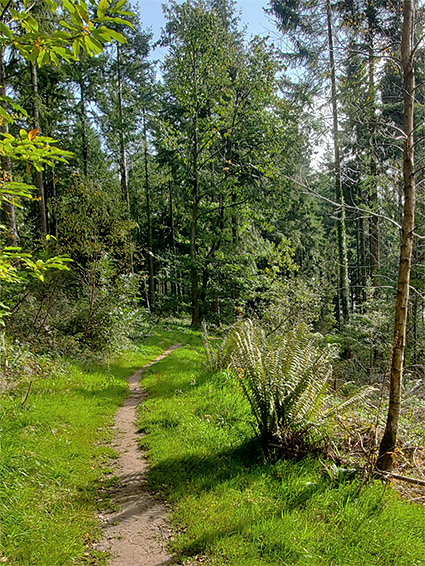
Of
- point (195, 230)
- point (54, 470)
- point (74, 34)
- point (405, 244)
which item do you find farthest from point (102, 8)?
point (195, 230)

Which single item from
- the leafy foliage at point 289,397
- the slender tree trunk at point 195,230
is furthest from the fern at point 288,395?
the slender tree trunk at point 195,230

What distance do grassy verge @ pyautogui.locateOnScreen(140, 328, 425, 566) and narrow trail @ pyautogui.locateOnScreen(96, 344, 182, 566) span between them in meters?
0.13

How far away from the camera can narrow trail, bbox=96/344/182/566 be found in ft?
8.34

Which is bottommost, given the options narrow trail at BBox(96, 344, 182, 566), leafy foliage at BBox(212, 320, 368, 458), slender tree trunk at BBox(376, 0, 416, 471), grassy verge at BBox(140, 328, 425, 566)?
narrow trail at BBox(96, 344, 182, 566)

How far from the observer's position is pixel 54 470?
135 inches

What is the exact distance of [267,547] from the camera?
2512 mm

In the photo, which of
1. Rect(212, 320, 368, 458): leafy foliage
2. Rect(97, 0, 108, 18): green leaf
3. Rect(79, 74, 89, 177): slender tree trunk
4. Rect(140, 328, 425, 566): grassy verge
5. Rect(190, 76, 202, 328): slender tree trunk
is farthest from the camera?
Rect(79, 74, 89, 177): slender tree trunk

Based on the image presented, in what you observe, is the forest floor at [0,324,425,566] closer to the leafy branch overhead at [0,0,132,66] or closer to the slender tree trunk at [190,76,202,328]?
the leafy branch overhead at [0,0,132,66]

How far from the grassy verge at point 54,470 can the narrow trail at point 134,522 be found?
127 mm

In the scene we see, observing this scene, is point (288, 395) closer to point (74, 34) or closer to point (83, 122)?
point (74, 34)

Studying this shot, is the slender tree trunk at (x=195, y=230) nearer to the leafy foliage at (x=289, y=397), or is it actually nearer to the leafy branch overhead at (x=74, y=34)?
the leafy foliage at (x=289, y=397)

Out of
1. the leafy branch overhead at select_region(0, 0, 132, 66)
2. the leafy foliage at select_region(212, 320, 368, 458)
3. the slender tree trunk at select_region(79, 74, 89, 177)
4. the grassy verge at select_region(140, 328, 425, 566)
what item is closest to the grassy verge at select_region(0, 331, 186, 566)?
the grassy verge at select_region(140, 328, 425, 566)

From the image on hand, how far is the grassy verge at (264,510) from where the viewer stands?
2.48m

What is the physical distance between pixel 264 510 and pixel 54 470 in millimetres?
2148
